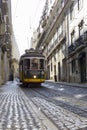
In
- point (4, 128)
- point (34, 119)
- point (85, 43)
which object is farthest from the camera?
point (85, 43)

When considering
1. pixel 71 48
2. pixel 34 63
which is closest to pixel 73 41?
pixel 71 48

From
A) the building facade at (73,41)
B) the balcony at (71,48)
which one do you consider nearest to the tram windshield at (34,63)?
the building facade at (73,41)

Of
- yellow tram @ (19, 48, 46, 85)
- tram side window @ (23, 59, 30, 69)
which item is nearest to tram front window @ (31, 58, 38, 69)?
yellow tram @ (19, 48, 46, 85)

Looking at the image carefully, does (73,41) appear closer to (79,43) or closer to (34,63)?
(79,43)

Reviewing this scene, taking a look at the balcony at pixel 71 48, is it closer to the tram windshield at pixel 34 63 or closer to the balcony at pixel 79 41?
the balcony at pixel 79 41

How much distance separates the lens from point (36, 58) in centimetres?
2792

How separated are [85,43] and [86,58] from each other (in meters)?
1.59

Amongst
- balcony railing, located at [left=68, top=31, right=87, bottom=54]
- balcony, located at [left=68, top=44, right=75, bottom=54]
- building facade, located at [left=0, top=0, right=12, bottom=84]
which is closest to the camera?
balcony railing, located at [left=68, top=31, right=87, bottom=54]

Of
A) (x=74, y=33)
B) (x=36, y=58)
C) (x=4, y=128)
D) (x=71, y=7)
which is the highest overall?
(x=71, y=7)

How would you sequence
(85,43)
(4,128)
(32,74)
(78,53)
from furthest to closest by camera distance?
(78,53), (85,43), (32,74), (4,128)

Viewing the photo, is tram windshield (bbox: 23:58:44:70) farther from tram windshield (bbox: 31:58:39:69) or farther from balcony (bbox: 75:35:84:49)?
balcony (bbox: 75:35:84:49)

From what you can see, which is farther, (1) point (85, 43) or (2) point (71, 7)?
(2) point (71, 7)

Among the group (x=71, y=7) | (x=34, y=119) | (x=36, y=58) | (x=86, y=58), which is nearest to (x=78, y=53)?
(x=86, y=58)

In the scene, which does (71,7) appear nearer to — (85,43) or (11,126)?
(85,43)
